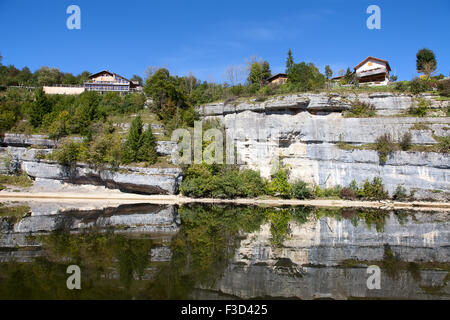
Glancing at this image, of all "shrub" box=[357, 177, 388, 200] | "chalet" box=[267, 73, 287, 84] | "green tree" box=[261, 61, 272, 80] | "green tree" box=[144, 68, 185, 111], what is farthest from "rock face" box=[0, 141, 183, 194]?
"chalet" box=[267, 73, 287, 84]

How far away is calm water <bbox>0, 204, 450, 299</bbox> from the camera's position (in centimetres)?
826

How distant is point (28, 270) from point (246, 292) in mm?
7167

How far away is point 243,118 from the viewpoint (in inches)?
1286

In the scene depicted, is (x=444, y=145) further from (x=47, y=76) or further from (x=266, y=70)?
(x=47, y=76)

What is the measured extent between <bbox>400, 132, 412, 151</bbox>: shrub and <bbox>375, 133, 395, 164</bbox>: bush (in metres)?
0.80

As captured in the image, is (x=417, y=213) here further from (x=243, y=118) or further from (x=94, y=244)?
(x=94, y=244)

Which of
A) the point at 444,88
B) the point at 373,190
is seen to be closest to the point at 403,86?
the point at 444,88

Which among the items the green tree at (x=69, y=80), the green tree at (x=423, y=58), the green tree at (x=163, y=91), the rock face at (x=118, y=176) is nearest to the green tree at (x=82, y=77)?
the green tree at (x=69, y=80)

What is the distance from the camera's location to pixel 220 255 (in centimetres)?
1150

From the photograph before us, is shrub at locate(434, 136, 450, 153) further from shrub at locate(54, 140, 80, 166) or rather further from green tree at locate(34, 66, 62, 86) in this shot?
green tree at locate(34, 66, 62, 86)

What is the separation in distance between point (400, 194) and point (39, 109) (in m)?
40.8

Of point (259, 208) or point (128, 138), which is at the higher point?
point (128, 138)
